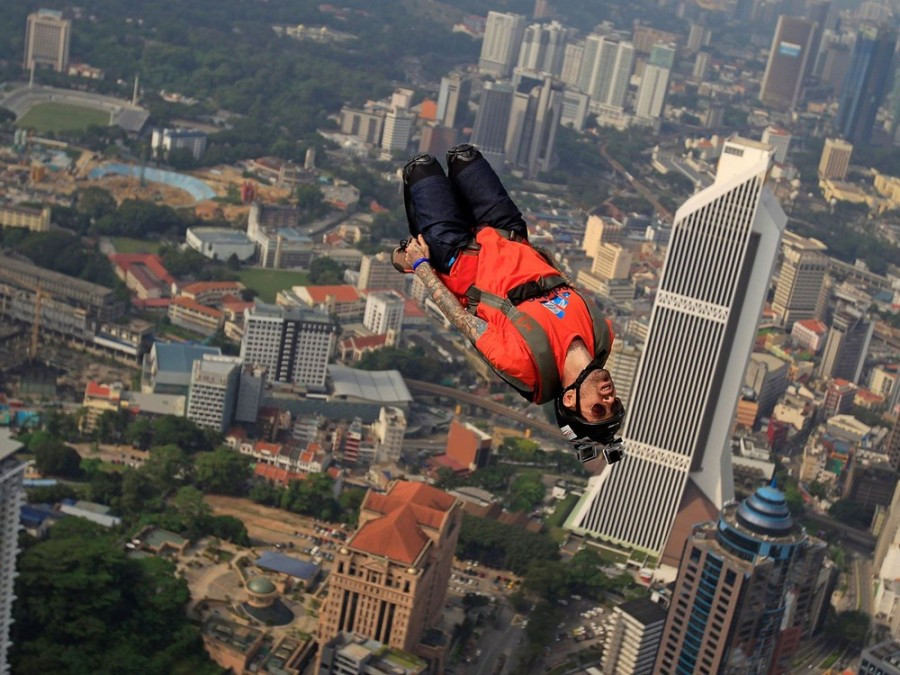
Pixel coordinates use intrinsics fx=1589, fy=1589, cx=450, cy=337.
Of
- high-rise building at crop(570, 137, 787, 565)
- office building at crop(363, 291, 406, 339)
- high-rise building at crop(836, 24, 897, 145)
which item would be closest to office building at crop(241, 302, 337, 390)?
office building at crop(363, 291, 406, 339)

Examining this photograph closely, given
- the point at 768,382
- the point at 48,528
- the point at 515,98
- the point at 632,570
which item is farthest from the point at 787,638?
the point at 515,98

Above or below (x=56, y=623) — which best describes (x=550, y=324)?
above

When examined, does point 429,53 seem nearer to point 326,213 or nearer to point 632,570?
point 326,213

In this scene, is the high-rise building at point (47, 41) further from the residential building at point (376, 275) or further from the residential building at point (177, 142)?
the residential building at point (376, 275)

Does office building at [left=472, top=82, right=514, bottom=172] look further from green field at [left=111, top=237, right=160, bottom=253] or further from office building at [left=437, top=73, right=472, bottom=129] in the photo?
green field at [left=111, top=237, right=160, bottom=253]

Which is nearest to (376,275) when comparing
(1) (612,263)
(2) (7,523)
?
(1) (612,263)

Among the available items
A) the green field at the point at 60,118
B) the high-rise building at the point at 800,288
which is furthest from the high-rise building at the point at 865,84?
the green field at the point at 60,118
